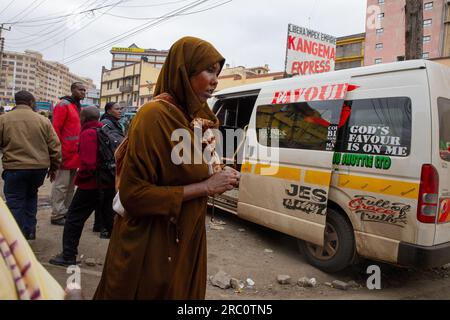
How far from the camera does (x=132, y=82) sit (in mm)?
57438

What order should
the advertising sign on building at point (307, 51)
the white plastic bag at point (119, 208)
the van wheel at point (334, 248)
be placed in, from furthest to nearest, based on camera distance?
1. the advertising sign on building at point (307, 51)
2. the van wheel at point (334, 248)
3. the white plastic bag at point (119, 208)

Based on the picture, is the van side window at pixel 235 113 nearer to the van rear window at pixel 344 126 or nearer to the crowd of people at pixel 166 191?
the van rear window at pixel 344 126

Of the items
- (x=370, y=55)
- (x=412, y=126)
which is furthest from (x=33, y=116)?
(x=370, y=55)

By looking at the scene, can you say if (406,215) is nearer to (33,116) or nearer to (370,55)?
(33,116)

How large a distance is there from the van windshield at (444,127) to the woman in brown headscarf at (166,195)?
250 cm

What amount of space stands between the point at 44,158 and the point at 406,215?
384 cm

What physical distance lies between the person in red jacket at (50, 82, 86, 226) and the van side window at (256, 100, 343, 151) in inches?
100

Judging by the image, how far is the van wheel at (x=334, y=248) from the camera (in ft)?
12.1

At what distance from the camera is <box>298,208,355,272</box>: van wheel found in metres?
3.69

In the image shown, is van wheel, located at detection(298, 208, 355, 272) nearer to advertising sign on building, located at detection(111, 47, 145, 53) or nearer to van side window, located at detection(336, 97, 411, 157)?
van side window, located at detection(336, 97, 411, 157)

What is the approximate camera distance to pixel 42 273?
962 millimetres

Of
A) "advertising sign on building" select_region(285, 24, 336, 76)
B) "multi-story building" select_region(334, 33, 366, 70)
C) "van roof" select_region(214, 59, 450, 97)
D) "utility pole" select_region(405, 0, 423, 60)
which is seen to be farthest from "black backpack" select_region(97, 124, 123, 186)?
"multi-story building" select_region(334, 33, 366, 70)

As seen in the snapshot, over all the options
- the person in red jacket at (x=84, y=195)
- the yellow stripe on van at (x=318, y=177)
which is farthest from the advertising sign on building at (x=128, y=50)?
the yellow stripe on van at (x=318, y=177)

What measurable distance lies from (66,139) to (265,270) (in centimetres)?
319
